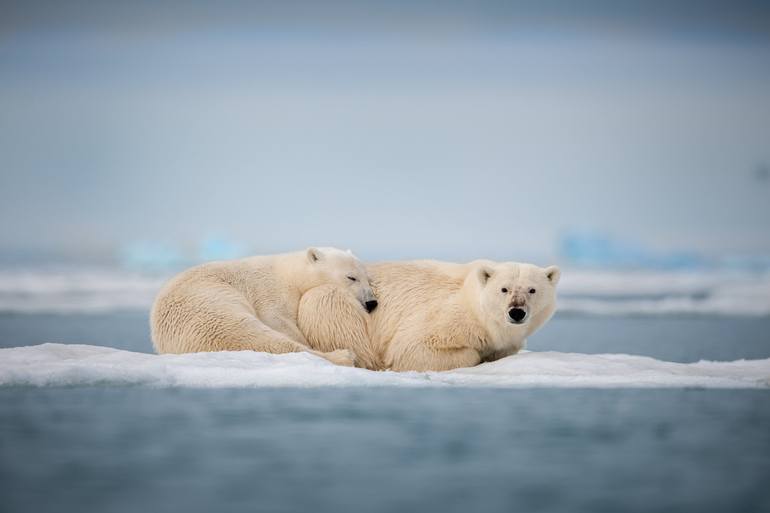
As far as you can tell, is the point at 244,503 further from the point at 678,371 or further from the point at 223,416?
the point at 678,371

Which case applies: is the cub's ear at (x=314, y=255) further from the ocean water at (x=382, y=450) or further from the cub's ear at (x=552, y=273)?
the ocean water at (x=382, y=450)

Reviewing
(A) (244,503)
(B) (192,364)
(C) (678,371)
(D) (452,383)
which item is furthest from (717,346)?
(A) (244,503)

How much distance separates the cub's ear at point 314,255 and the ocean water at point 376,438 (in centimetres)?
143

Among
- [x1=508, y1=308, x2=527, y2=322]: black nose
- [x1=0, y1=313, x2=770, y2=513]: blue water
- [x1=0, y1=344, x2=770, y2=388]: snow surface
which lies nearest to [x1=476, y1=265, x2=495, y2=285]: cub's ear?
[x1=508, y1=308, x2=527, y2=322]: black nose

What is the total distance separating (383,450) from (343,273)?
3.83 metres

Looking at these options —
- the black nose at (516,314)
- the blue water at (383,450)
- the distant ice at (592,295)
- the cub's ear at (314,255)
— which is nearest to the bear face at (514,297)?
the black nose at (516,314)

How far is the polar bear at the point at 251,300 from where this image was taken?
7.66 m

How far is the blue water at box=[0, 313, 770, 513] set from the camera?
12.5ft

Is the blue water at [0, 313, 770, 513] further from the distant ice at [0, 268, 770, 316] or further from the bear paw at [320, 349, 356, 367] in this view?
the distant ice at [0, 268, 770, 316]

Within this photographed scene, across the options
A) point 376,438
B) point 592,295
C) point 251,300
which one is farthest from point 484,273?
point 592,295

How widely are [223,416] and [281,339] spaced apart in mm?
2117

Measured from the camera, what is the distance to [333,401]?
6012mm

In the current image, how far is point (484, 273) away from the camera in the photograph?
7758mm

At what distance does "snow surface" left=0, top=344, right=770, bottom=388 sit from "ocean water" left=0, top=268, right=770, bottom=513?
0.07 ft
